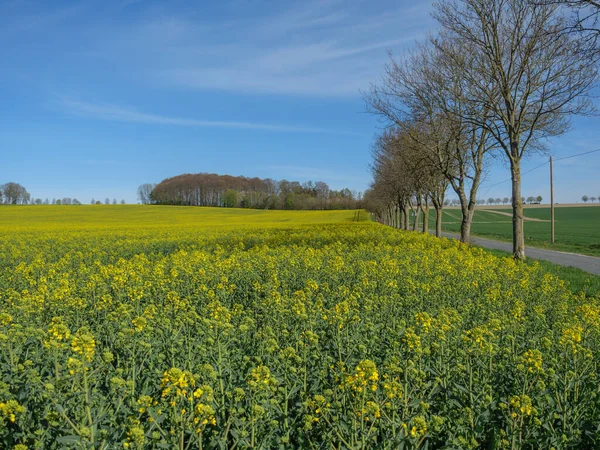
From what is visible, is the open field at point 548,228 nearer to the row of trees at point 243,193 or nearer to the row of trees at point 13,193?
the row of trees at point 243,193

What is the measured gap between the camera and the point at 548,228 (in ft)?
199

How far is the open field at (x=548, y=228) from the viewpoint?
3092 cm

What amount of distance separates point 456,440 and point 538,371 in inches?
44.9

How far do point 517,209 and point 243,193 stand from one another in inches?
4168

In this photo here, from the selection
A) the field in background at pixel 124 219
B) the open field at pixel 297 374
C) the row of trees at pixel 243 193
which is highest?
the row of trees at pixel 243 193

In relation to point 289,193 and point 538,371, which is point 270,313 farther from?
point 289,193

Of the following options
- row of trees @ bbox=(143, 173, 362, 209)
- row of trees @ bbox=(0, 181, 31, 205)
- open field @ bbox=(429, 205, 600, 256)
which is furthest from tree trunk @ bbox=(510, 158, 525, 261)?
row of trees @ bbox=(0, 181, 31, 205)

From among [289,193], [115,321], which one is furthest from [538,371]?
[289,193]

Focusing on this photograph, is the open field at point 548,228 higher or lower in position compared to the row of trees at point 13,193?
lower

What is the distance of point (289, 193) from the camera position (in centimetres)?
11712

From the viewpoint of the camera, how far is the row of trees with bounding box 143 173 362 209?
114 metres

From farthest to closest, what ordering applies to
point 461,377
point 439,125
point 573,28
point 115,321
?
point 439,125 < point 573,28 < point 115,321 < point 461,377

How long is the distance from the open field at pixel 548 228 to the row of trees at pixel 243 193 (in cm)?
2959

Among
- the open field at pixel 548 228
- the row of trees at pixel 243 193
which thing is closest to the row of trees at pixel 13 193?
the row of trees at pixel 243 193
